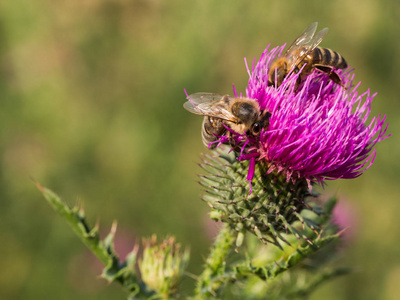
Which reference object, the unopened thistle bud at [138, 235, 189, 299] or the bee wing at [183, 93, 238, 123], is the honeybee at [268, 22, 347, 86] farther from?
the unopened thistle bud at [138, 235, 189, 299]

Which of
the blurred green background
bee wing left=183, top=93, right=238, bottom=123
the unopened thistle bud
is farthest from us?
the blurred green background

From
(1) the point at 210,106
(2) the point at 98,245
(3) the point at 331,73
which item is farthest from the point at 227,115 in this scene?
(2) the point at 98,245

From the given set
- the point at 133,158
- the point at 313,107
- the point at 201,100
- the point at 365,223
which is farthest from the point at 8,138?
the point at 365,223

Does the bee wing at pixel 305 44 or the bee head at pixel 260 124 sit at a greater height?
the bee wing at pixel 305 44

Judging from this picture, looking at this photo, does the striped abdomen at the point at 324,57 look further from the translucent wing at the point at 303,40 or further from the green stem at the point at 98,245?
the green stem at the point at 98,245

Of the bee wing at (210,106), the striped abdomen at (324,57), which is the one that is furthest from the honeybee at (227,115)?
the striped abdomen at (324,57)

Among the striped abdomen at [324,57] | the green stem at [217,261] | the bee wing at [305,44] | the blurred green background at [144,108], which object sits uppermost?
the blurred green background at [144,108]

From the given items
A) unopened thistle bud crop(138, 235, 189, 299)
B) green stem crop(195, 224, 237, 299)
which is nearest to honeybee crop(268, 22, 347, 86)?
green stem crop(195, 224, 237, 299)
